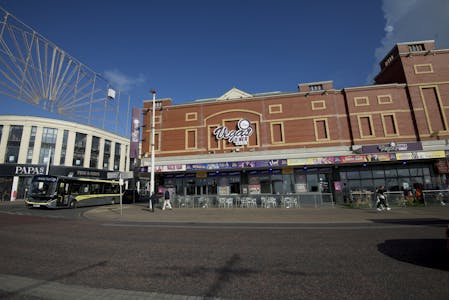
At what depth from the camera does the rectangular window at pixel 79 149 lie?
41.4m

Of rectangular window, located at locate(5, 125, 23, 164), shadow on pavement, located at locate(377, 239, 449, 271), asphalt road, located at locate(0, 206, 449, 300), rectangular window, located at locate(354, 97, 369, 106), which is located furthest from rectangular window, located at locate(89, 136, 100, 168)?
shadow on pavement, located at locate(377, 239, 449, 271)

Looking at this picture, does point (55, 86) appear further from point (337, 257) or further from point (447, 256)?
point (447, 256)

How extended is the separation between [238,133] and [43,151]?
36154mm

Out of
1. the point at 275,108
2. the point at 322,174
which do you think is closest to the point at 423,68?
the point at 275,108

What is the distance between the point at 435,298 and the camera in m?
3.11

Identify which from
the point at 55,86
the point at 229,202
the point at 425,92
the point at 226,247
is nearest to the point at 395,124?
the point at 425,92

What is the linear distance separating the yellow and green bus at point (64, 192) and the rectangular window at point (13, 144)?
22621 millimetres

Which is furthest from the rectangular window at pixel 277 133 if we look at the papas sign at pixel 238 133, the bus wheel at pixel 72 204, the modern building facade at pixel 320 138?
the bus wheel at pixel 72 204

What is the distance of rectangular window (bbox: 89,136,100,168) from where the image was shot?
44.4 meters

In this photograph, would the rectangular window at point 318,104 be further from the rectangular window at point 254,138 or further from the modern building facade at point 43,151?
the modern building facade at point 43,151

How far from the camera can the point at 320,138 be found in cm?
2419

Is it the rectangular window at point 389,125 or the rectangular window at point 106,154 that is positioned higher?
the rectangular window at point 106,154

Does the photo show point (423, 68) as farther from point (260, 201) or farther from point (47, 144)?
point (47, 144)

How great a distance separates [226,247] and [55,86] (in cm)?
1609
